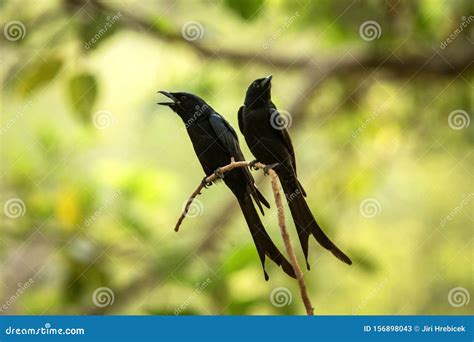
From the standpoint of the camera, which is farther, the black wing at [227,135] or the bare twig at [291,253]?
the black wing at [227,135]

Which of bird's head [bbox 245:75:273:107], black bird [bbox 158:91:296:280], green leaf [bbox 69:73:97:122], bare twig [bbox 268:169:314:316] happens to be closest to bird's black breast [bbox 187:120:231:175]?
black bird [bbox 158:91:296:280]

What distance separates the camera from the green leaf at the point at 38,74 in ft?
6.90

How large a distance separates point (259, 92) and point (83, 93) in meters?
0.48

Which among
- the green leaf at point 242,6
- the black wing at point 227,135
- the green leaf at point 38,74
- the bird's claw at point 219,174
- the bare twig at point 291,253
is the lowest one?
the green leaf at point 38,74

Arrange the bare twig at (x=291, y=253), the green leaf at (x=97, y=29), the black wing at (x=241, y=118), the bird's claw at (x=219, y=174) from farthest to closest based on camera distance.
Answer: the green leaf at (x=97, y=29) → the black wing at (x=241, y=118) → the bird's claw at (x=219, y=174) → the bare twig at (x=291, y=253)

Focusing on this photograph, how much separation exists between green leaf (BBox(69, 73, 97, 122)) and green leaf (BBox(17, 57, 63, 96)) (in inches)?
3.6

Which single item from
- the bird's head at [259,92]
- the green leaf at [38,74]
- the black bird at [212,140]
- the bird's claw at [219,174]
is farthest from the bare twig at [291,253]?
the green leaf at [38,74]

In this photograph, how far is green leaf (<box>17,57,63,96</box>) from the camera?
210 cm

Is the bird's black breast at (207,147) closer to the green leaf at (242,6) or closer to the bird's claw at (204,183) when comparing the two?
the bird's claw at (204,183)

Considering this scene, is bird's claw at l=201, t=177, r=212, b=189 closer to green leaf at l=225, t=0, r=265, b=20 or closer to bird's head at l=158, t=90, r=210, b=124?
bird's head at l=158, t=90, r=210, b=124

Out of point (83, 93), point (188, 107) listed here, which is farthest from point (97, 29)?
point (188, 107)

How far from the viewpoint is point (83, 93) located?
2014mm

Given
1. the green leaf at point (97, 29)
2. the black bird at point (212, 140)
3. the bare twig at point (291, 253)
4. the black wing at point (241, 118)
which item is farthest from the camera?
the green leaf at point (97, 29)

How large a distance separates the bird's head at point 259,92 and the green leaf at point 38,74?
0.57 metres
